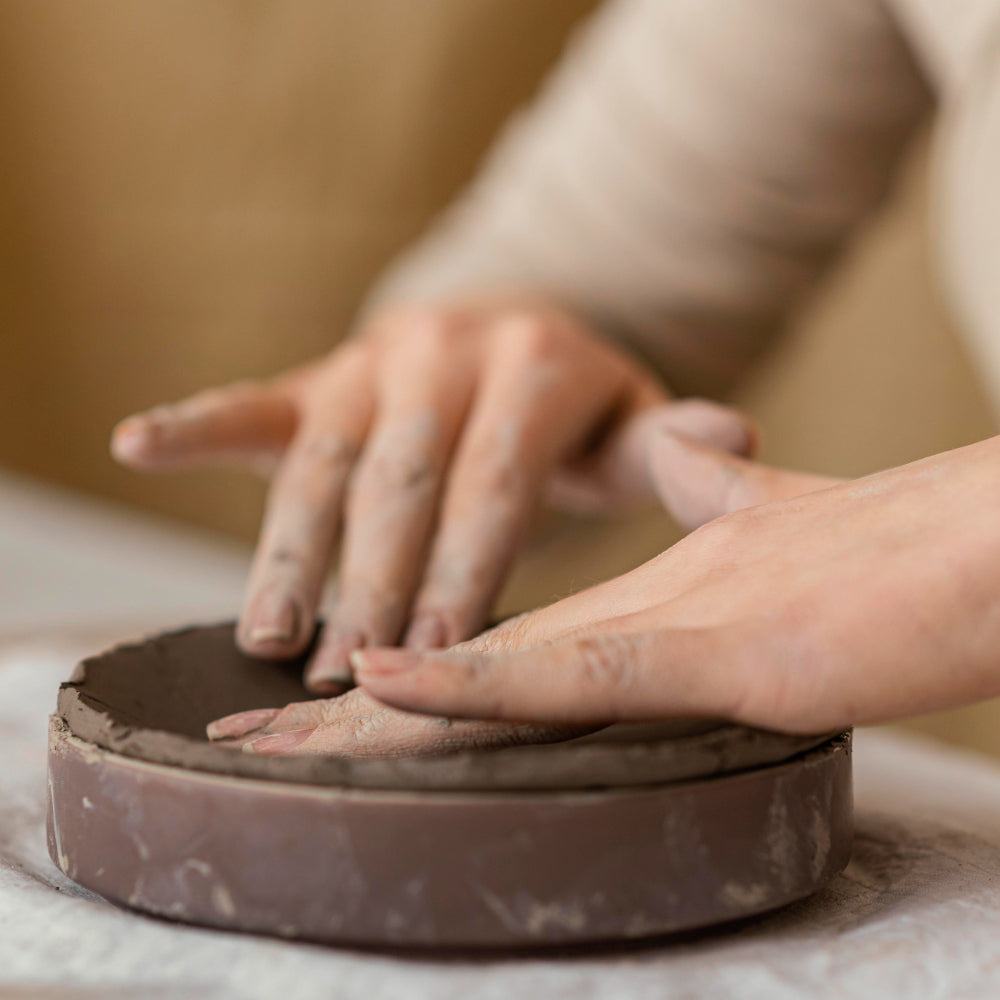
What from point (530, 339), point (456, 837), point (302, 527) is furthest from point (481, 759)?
point (530, 339)

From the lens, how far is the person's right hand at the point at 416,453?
700 millimetres

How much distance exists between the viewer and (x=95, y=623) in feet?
3.50

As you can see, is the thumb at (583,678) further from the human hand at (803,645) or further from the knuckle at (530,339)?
the knuckle at (530,339)

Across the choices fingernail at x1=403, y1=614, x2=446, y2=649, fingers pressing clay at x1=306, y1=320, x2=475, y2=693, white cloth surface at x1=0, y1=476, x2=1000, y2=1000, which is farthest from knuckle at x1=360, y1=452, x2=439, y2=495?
white cloth surface at x1=0, y1=476, x2=1000, y2=1000

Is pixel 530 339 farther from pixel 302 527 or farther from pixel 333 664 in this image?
pixel 333 664

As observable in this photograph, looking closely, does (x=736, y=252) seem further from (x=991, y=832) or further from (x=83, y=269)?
(x=83, y=269)

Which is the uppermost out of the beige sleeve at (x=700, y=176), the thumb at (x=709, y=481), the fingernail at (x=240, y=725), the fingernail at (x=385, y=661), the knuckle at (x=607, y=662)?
the beige sleeve at (x=700, y=176)

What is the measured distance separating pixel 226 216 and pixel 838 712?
1.95m

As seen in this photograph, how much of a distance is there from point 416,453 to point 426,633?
0.18m

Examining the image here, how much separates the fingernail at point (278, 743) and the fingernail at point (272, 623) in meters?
0.17

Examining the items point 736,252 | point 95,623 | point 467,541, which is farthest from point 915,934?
point 736,252

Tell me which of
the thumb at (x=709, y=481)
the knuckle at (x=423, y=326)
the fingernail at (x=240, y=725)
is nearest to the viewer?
the fingernail at (x=240, y=725)

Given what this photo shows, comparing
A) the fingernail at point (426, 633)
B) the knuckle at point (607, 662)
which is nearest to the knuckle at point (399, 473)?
the fingernail at point (426, 633)

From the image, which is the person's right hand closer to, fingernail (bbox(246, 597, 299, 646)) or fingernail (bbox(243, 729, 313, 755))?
fingernail (bbox(246, 597, 299, 646))
